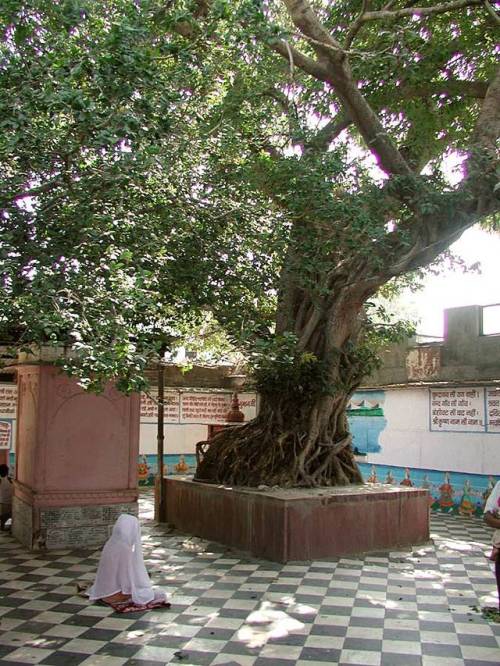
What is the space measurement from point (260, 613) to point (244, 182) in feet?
14.7

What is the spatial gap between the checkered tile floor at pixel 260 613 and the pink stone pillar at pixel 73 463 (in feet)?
1.48

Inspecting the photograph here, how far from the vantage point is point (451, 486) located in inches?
505

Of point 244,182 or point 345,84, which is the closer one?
point 244,182

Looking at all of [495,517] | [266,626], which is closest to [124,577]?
[266,626]

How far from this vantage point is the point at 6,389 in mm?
14258

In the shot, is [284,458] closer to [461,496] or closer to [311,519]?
[311,519]

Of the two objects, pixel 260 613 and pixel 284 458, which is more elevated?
pixel 284 458

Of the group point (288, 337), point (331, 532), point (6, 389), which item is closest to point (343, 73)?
point (288, 337)

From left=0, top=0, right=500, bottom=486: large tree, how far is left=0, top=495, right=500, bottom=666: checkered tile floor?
1962 millimetres

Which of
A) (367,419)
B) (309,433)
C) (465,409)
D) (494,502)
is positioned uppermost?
(465,409)

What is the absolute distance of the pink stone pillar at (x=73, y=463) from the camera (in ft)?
30.2

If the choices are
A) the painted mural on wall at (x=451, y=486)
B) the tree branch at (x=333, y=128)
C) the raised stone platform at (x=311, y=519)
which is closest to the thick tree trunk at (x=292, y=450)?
the raised stone platform at (x=311, y=519)

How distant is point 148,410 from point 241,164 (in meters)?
9.66

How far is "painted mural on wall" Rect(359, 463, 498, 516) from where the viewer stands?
12.2 metres
